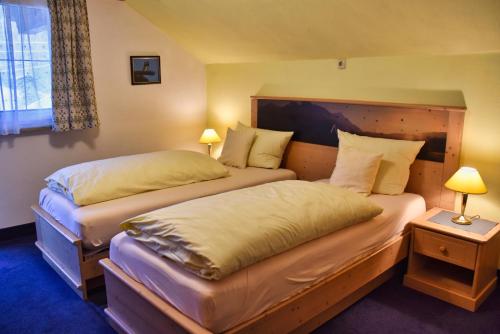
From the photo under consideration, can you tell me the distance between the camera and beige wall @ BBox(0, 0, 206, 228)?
3.55 meters

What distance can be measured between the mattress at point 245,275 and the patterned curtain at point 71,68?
1.81 metres

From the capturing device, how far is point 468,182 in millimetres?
2570

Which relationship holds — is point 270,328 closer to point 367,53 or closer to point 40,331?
point 40,331

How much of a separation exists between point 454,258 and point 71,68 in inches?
129

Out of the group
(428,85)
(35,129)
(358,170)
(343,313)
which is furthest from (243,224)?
(35,129)

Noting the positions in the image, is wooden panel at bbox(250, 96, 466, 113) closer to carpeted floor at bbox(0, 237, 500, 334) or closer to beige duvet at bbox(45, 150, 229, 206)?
beige duvet at bbox(45, 150, 229, 206)

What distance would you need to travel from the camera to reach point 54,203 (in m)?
2.88

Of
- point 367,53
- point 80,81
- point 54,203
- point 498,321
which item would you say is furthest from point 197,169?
point 498,321

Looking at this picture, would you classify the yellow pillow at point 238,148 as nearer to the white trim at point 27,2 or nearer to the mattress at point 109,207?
the mattress at point 109,207

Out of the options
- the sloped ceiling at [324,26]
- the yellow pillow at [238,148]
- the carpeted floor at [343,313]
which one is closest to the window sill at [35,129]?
the carpeted floor at [343,313]

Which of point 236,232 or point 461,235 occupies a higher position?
point 236,232

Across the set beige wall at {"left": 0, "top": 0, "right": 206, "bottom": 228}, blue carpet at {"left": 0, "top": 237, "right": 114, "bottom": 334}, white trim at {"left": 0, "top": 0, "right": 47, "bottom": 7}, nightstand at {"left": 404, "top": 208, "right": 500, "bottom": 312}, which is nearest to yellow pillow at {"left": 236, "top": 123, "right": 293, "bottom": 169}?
beige wall at {"left": 0, "top": 0, "right": 206, "bottom": 228}

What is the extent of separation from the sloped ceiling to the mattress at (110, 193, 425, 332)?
127cm

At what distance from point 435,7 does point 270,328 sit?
79.4 inches
